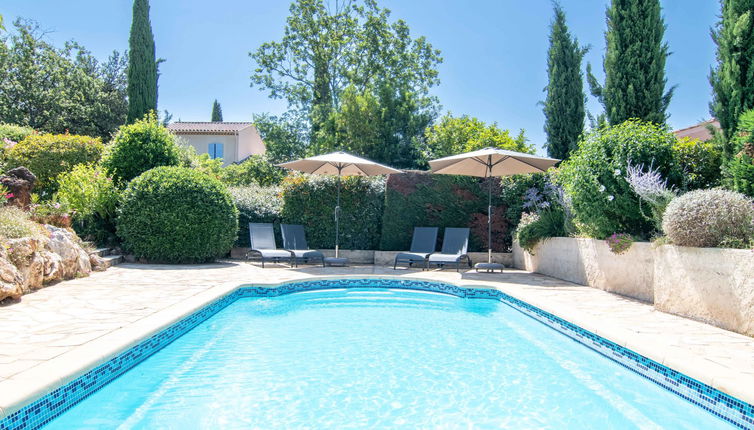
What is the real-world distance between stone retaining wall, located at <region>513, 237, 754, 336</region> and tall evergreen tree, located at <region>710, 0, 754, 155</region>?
2.08 m

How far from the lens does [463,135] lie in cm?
2292

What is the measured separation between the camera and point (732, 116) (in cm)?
658

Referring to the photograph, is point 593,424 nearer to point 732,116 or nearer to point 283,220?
point 732,116

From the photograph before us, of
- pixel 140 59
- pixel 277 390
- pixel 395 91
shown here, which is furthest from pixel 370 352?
pixel 140 59

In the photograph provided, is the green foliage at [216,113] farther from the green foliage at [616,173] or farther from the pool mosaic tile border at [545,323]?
the green foliage at [616,173]

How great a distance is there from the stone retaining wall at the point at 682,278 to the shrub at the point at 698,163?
1.52m

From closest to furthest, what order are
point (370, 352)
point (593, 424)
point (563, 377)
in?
point (593, 424)
point (563, 377)
point (370, 352)

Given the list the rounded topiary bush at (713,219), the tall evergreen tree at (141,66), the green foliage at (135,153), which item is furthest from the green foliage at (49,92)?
the rounded topiary bush at (713,219)

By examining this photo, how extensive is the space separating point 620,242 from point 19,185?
410 inches

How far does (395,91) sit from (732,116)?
20.2m

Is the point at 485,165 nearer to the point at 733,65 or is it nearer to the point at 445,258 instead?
the point at 445,258

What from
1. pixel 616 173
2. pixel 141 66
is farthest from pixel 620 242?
pixel 141 66

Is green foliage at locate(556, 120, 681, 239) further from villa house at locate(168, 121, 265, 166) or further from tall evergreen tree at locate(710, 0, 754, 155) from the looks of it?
villa house at locate(168, 121, 265, 166)

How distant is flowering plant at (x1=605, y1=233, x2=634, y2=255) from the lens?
711 cm
